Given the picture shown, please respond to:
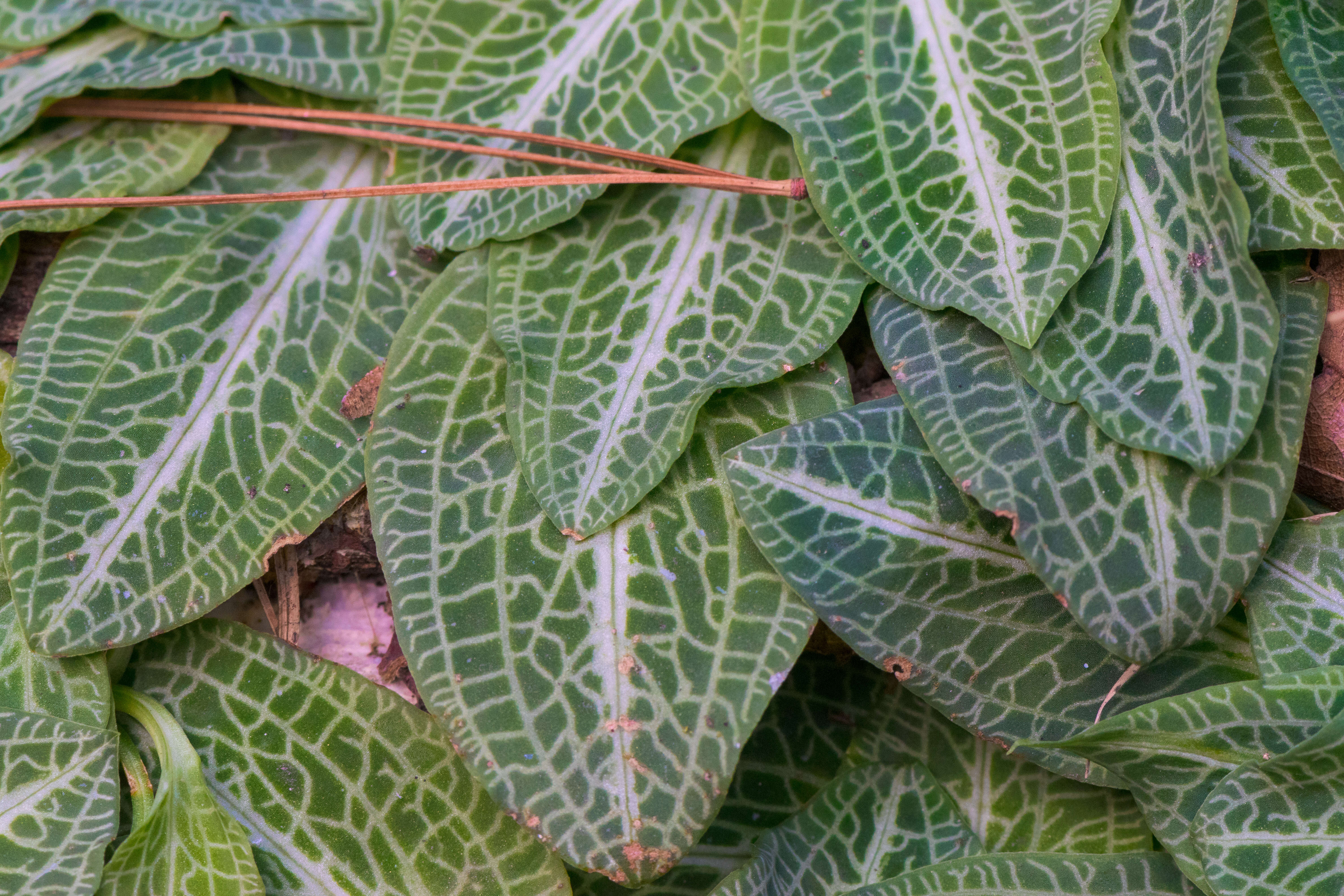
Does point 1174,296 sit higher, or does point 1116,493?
point 1174,296

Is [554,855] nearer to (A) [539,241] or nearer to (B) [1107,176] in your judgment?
(A) [539,241]

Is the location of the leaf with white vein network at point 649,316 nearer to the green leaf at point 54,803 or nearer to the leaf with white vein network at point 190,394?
the leaf with white vein network at point 190,394

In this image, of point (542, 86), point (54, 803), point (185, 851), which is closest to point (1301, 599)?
point (542, 86)

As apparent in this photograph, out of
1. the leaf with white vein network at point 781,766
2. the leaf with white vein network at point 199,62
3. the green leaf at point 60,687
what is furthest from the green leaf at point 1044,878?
the leaf with white vein network at point 199,62

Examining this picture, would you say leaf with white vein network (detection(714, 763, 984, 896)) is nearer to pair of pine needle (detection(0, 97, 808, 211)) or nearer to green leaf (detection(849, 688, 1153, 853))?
green leaf (detection(849, 688, 1153, 853))

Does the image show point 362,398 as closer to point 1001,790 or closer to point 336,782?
point 336,782

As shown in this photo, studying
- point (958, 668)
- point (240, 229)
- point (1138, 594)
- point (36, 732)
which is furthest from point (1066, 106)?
point (36, 732)

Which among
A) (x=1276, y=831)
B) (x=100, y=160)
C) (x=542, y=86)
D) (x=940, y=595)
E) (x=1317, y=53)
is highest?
(x=1317, y=53)
